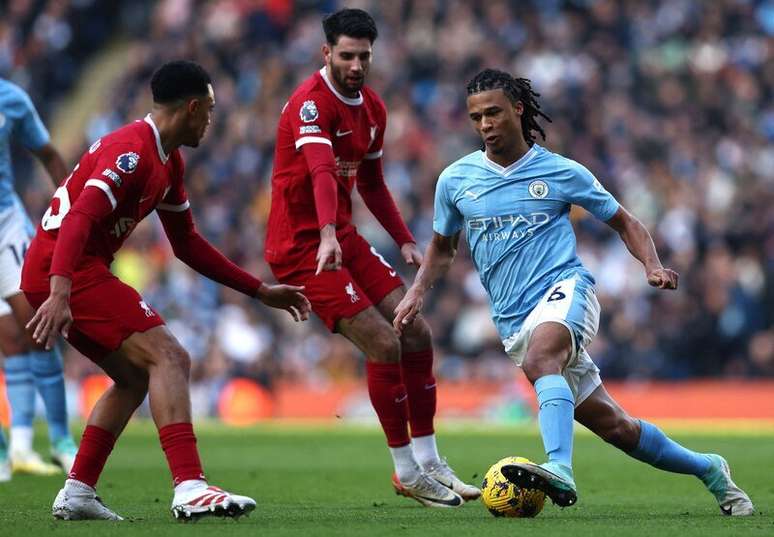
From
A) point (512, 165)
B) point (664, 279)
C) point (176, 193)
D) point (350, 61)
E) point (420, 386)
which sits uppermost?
point (350, 61)

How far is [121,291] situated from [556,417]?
2.14m

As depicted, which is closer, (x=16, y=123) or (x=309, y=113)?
(x=309, y=113)

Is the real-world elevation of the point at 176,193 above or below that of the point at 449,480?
above

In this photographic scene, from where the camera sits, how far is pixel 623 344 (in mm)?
19062

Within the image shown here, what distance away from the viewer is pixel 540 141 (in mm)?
21047

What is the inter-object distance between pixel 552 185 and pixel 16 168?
1883 cm

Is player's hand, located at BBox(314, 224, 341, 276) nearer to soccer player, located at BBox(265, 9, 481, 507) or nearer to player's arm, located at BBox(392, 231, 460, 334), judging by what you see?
soccer player, located at BBox(265, 9, 481, 507)

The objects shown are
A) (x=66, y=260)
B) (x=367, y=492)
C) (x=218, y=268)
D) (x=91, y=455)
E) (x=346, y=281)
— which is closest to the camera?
(x=66, y=260)

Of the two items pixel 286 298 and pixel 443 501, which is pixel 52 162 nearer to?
pixel 286 298

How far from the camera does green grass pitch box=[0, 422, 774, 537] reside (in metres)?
6.54

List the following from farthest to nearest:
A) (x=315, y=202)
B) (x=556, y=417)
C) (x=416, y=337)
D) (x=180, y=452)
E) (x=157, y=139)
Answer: (x=416, y=337) < (x=315, y=202) < (x=157, y=139) < (x=556, y=417) < (x=180, y=452)

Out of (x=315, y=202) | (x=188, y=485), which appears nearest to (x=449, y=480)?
(x=315, y=202)

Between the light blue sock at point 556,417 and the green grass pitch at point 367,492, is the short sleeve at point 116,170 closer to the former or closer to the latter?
the green grass pitch at point 367,492

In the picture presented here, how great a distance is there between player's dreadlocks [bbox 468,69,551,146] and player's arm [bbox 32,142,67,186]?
3.58 m
